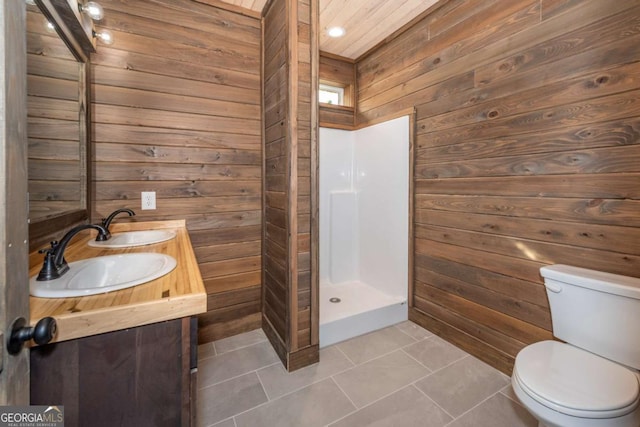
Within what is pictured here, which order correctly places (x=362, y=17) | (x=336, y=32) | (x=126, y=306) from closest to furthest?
(x=126, y=306) → (x=362, y=17) → (x=336, y=32)

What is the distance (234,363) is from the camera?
1.93 m

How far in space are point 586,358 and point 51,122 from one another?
2577 millimetres

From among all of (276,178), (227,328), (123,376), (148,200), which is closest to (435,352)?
(227,328)

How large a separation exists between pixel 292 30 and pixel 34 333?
1.85 meters

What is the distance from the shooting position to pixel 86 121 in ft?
5.49

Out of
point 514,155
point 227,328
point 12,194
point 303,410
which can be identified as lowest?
point 303,410

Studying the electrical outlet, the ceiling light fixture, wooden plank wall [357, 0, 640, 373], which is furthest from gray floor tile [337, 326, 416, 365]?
the ceiling light fixture

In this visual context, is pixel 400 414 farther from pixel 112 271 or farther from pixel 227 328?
Result: pixel 112 271

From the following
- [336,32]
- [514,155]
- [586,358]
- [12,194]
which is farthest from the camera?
[336,32]

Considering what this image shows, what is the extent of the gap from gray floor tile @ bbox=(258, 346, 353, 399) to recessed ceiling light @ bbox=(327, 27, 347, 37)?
2.62m

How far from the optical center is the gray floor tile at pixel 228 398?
1.50m

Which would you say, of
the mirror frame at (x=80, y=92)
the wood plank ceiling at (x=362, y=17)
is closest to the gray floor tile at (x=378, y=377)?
the mirror frame at (x=80, y=92)

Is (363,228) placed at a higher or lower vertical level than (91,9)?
lower

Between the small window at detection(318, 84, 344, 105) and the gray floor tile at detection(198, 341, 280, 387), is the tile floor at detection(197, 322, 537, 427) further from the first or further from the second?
the small window at detection(318, 84, 344, 105)
